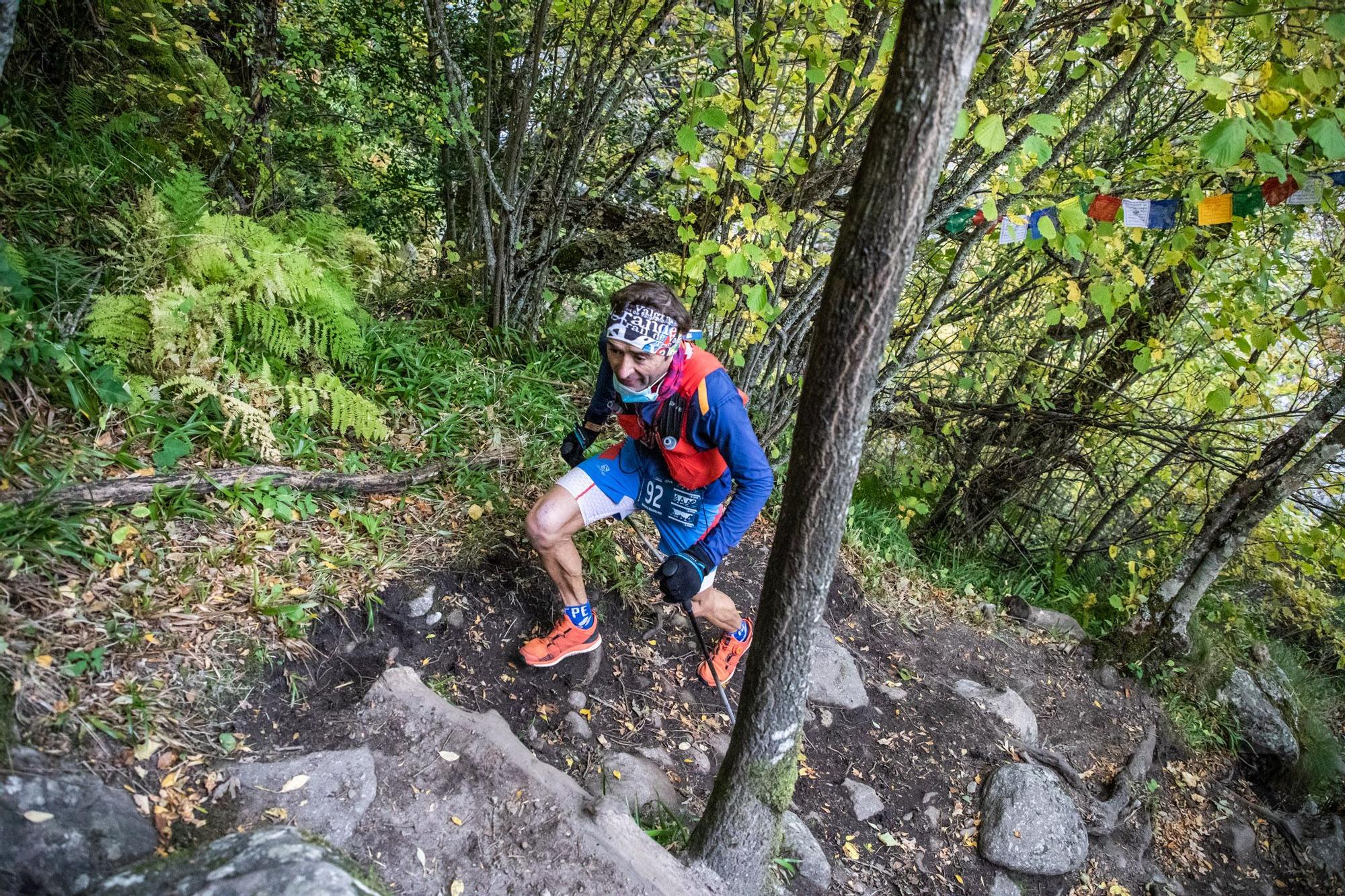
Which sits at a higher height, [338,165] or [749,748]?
[338,165]

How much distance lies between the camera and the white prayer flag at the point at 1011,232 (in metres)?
4.09

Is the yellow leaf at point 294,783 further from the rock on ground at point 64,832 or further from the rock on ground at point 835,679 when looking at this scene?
the rock on ground at point 835,679

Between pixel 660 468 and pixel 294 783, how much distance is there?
2.12m

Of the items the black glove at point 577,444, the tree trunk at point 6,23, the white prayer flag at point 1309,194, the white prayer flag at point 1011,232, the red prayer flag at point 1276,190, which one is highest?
the white prayer flag at point 1309,194

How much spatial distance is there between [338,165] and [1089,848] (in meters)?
7.44

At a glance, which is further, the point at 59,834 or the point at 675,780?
the point at 675,780

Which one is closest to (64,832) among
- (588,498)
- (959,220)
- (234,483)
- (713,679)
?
(234,483)

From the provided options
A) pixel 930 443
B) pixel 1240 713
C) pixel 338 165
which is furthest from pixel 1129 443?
pixel 338 165

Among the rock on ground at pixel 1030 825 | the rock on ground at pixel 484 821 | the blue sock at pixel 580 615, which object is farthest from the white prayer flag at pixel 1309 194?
the rock on ground at pixel 484 821

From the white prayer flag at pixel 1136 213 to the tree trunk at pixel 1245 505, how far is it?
5.99 ft

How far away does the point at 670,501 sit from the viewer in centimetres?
376

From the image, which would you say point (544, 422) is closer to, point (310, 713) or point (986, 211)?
point (310, 713)

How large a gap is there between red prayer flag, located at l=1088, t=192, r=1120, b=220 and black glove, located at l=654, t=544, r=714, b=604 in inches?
127

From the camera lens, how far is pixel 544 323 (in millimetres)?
Result: 6145
